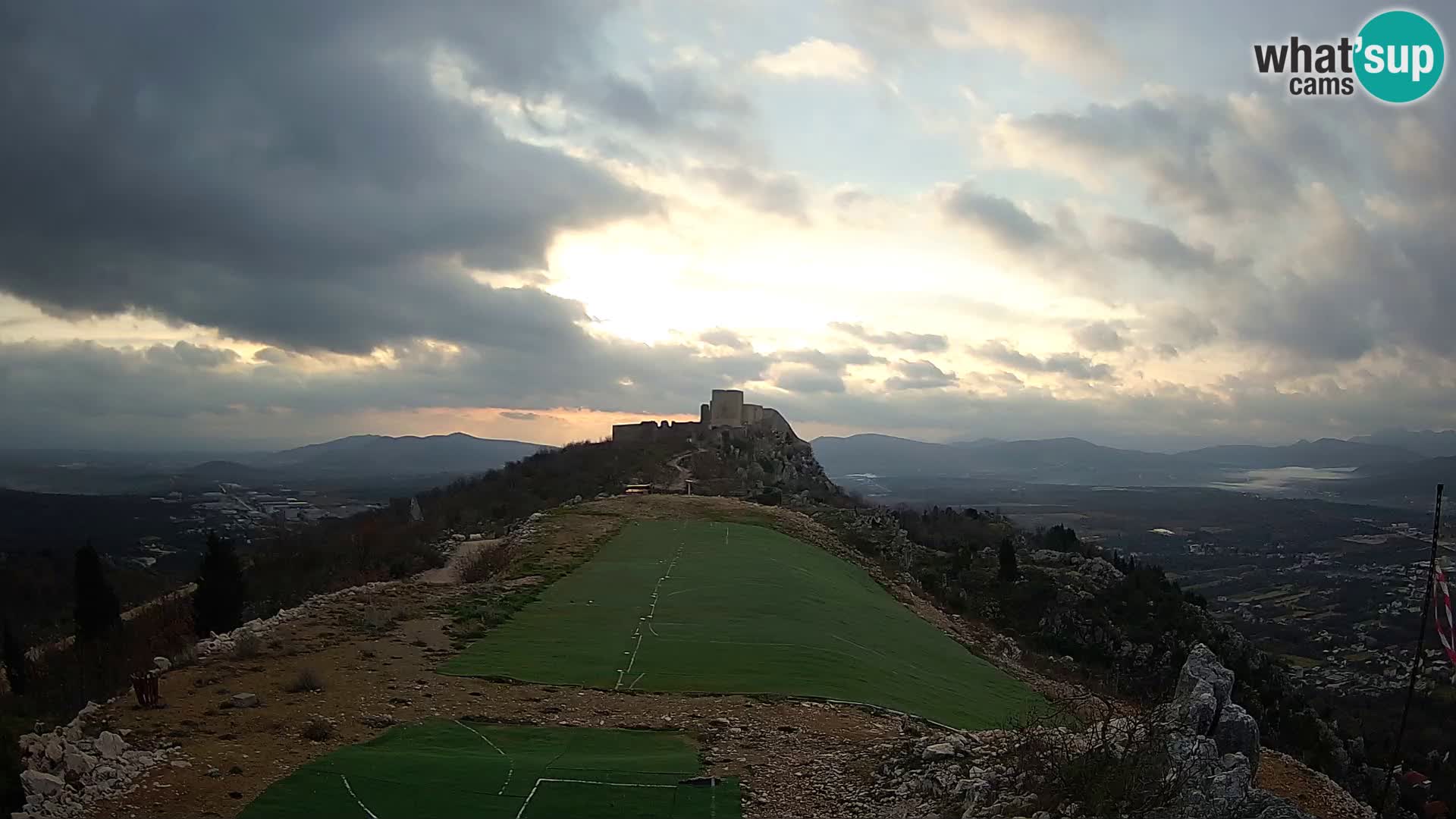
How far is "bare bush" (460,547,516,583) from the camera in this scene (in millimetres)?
21578

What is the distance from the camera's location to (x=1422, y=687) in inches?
1499

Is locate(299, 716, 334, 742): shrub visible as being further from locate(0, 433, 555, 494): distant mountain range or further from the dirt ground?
locate(0, 433, 555, 494): distant mountain range

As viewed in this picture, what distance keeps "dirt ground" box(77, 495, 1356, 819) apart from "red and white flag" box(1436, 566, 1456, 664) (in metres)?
2.44

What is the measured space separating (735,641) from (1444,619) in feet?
33.0

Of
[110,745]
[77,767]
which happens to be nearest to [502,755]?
[110,745]

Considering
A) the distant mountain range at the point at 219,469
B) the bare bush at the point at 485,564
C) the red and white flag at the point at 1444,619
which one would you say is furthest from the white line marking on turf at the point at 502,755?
the distant mountain range at the point at 219,469

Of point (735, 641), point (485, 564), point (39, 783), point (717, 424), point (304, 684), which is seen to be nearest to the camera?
point (39, 783)

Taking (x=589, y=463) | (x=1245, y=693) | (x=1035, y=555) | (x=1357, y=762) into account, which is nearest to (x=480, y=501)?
(x=589, y=463)

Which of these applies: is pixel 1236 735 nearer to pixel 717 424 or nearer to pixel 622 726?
pixel 622 726

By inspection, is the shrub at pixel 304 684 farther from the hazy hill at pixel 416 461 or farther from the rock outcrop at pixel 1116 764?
the hazy hill at pixel 416 461

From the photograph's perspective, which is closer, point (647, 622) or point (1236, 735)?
point (1236, 735)

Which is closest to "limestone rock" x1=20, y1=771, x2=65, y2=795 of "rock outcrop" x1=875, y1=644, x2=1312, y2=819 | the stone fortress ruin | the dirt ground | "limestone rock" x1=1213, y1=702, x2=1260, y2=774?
the dirt ground

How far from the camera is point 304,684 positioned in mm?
11555

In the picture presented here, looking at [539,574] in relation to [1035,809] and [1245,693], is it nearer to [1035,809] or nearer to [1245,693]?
[1035,809]
